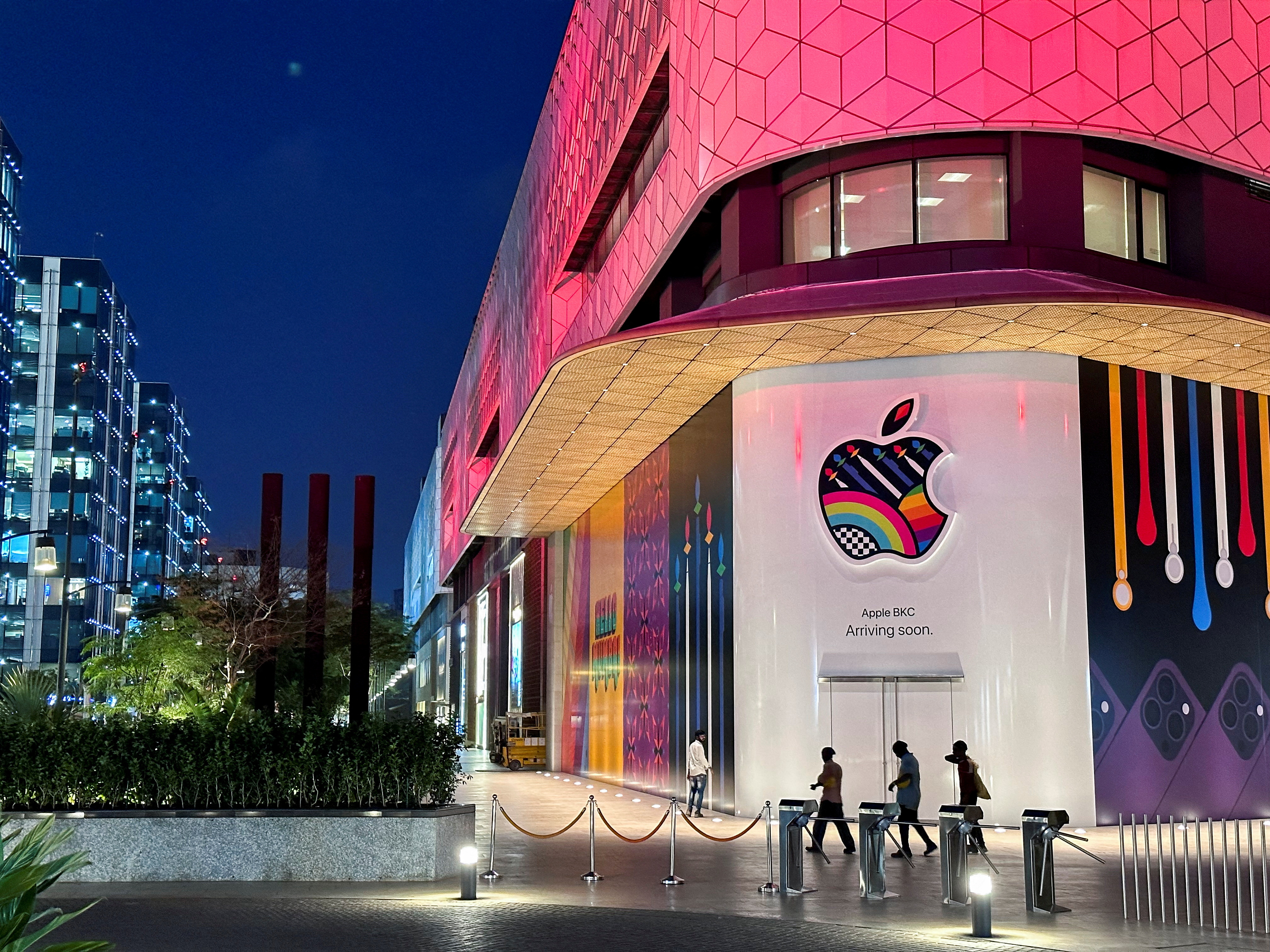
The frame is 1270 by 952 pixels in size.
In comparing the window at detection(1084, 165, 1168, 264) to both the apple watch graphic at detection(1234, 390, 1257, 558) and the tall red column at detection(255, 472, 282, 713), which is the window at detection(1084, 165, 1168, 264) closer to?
the apple watch graphic at detection(1234, 390, 1257, 558)

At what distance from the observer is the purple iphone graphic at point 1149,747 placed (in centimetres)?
2264

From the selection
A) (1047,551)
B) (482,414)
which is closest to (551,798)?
(1047,551)

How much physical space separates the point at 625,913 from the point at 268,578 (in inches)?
1328

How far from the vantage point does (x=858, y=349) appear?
2338 centimetres

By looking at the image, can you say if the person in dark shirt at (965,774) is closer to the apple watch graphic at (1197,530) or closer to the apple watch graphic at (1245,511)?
the apple watch graphic at (1197,530)

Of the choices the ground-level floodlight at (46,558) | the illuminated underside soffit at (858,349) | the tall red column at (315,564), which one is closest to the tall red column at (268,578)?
the tall red column at (315,564)

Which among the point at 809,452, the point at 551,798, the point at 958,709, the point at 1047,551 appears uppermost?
the point at 809,452

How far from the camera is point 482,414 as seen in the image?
58344mm

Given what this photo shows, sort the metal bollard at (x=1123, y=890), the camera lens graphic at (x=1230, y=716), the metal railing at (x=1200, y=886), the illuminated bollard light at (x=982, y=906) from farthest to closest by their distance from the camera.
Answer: the camera lens graphic at (x=1230, y=716) → the metal bollard at (x=1123, y=890) → the metal railing at (x=1200, y=886) → the illuminated bollard light at (x=982, y=906)

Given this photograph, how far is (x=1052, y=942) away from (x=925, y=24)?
613 inches

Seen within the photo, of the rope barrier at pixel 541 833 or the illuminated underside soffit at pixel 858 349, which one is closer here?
the rope barrier at pixel 541 833

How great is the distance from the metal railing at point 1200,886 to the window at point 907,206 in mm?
10348

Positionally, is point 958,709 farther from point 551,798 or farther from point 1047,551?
point 551,798

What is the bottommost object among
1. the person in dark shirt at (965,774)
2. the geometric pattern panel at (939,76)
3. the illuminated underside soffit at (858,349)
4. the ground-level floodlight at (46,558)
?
the person in dark shirt at (965,774)
